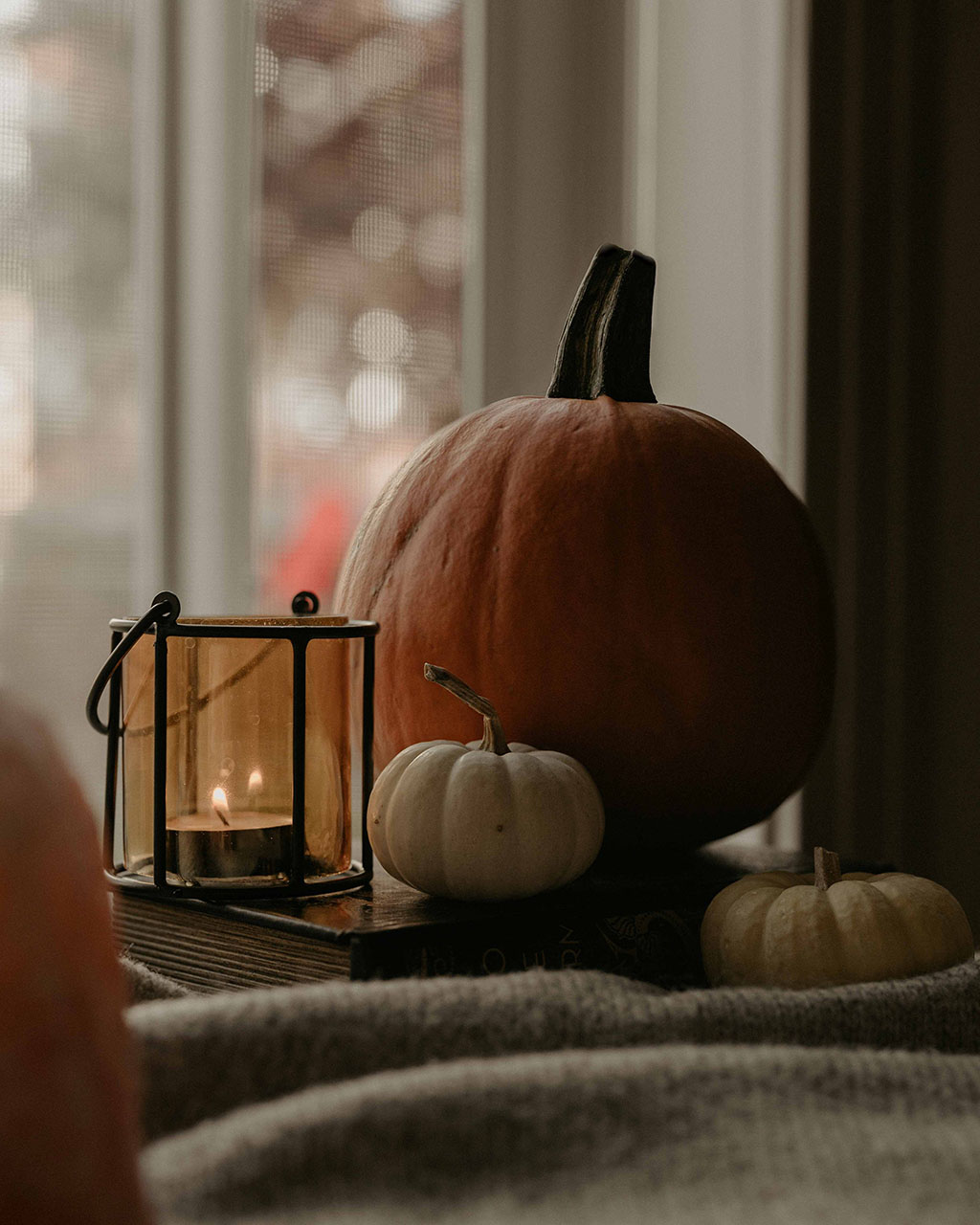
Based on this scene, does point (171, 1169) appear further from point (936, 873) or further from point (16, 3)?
point (936, 873)

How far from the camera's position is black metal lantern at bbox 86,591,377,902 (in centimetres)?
77

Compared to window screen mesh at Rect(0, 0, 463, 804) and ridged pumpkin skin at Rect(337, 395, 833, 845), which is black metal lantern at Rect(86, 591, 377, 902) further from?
window screen mesh at Rect(0, 0, 463, 804)

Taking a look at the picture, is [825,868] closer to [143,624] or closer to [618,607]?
[618,607]

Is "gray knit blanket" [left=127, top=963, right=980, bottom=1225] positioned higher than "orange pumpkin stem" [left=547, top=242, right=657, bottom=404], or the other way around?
→ "orange pumpkin stem" [left=547, top=242, right=657, bottom=404]

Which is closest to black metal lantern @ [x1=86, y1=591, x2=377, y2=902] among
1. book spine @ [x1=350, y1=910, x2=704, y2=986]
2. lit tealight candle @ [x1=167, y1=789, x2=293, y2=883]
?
lit tealight candle @ [x1=167, y1=789, x2=293, y2=883]

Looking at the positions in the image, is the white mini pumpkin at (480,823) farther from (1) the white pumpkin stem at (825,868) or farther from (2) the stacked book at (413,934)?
(1) the white pumpkin stem at (825,868)

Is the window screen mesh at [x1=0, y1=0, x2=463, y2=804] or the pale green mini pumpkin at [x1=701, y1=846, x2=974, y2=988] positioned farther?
the window screen mesh at [x1=0, y1=0, x2=463, y2=804]

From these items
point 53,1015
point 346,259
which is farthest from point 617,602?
point 346,259

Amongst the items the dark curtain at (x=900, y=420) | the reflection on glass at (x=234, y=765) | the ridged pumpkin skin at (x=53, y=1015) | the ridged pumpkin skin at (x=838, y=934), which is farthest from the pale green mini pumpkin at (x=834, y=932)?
the dark curtain at (x=900, y=420)

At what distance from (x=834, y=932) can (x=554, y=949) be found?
150 mm

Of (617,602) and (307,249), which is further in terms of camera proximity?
(307,249)

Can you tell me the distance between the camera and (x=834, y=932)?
2.32 ft

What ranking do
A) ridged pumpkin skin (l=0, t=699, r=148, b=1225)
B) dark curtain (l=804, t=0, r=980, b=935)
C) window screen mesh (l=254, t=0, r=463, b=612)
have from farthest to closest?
dark curtain (l=804, t=0, r=980, b=935)
window screen mesh (l=254, t=0, r=463, b=612)
ridged pumpkin skin (l=0, t=699, r=148, b=1225)

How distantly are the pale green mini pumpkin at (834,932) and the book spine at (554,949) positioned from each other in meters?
0.03
